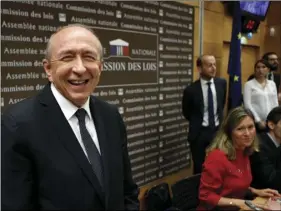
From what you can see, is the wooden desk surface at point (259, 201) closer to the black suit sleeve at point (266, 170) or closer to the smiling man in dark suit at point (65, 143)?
the black suit sleeve at point (266, 170)

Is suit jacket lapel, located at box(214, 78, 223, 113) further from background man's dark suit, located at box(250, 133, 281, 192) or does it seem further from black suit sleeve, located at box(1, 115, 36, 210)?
black suit sleeve, located at box(1, 115, 36, 210)

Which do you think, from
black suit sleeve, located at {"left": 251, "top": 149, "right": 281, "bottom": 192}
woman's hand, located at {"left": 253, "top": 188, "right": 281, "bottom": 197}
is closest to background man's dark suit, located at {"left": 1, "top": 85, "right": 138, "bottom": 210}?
woman's hand, located at {"left": 253, "top": 188, "right": 281, "bottom": 197}

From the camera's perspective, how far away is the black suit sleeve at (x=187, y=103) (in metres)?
3.36

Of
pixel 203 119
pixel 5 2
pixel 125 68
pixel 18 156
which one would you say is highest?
pixel 5 2

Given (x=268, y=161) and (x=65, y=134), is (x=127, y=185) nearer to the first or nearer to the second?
(x=65, y=134)

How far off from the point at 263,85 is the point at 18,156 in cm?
332

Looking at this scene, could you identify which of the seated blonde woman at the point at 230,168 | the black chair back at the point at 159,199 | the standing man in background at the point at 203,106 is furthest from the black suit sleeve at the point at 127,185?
the standing man in background at the point at 203,106

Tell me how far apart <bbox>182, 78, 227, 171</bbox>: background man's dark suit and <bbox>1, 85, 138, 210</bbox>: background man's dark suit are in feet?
7.62

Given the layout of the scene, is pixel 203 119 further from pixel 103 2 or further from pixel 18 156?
pixel 18 156

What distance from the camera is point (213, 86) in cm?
340

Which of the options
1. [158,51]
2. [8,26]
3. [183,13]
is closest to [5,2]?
[8,26]

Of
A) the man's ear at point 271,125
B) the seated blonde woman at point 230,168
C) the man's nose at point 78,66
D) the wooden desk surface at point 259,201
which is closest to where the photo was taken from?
the man's nose at point 78,66

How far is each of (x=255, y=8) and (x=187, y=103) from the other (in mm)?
2239

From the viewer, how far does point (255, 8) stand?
188 inches
